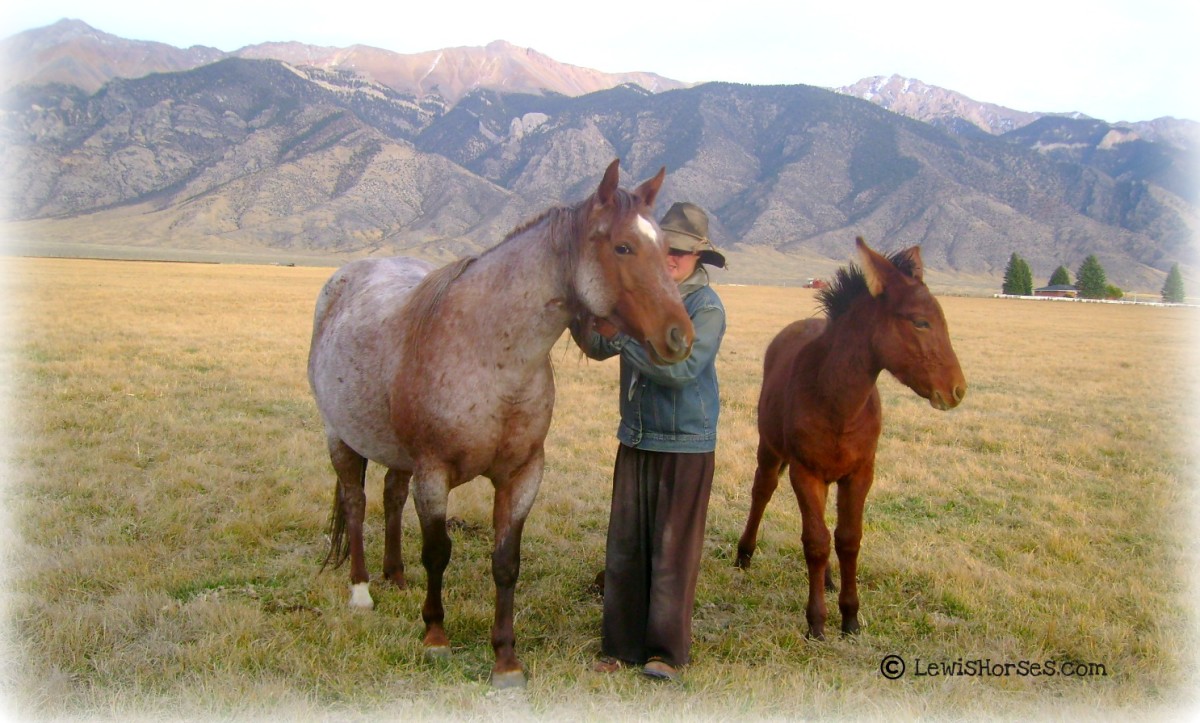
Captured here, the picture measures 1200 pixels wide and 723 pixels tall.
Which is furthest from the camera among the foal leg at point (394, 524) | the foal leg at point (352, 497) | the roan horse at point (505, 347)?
the foal leg at point (394, 524)

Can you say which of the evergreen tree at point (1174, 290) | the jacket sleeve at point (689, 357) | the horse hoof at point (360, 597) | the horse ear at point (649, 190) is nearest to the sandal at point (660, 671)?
the jacket sleeve at point (689, 357)

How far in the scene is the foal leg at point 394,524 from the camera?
17.1 ft

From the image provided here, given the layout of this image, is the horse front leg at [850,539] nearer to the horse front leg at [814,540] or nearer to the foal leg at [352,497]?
the horse front leg at [814,540]

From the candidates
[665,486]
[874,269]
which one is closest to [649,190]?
[665,486]

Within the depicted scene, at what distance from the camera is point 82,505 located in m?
6.15

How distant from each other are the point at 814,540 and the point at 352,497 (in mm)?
3229

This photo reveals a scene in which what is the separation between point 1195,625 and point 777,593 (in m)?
2.65

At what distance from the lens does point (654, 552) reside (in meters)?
4.09

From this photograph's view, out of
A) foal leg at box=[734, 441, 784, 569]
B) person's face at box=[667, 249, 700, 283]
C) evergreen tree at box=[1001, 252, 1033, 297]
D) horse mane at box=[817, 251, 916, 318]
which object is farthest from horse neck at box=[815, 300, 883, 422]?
evergreen tree at box=[1001, 252, 1033, 297]

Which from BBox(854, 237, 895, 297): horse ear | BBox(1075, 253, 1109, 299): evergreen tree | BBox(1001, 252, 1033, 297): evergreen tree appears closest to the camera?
BBox(854, 237, 895, 297): horse ear

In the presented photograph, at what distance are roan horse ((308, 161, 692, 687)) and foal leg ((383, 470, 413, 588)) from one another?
0.95 metres

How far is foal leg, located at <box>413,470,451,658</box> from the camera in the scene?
12.7ft

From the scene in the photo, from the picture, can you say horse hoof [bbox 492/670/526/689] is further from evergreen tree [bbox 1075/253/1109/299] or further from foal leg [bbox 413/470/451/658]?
evergreen tree [bbox 1075/253/1109/299]

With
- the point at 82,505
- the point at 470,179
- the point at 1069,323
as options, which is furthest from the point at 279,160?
the point at 82,505
